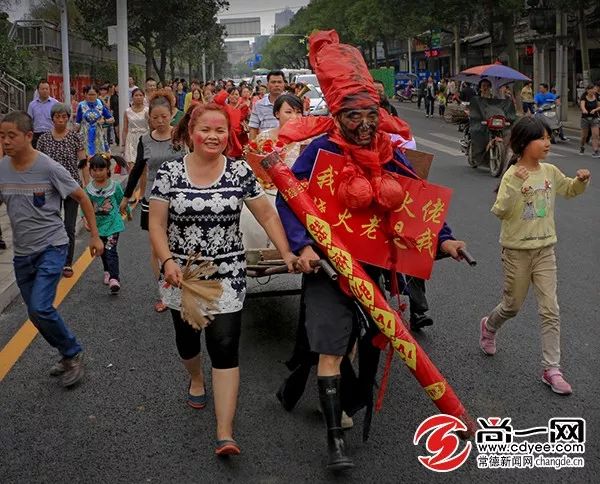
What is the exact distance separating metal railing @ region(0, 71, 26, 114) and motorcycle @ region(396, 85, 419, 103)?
3152 centimetres

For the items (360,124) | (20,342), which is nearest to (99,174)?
(20,342)

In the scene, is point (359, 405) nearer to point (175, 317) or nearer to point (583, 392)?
point (175, 317)

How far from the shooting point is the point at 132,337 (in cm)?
570

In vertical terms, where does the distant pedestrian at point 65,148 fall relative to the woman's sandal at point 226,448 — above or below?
above

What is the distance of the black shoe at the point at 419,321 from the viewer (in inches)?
222

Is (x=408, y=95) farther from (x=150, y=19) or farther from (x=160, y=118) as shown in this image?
(x=160, y=118)

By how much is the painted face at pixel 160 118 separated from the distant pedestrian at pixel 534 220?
2.78 metres

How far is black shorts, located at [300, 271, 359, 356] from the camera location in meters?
3.68

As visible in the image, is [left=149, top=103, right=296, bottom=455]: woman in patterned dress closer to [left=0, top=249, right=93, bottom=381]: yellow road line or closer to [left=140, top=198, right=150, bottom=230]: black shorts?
[left=140, top=198, right=150, bottom=230]: black shorts

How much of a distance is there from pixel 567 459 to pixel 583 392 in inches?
33.8

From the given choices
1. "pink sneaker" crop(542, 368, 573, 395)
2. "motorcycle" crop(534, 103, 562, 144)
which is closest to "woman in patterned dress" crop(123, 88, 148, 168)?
"pink sneaker" crop(542, 368, 573, 395)

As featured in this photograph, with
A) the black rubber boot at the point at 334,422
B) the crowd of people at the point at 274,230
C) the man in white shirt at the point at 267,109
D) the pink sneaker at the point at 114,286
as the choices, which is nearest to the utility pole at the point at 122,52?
the man in white shirt at the point at 267,109

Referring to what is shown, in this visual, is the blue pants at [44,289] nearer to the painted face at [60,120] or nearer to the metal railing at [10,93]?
the painted face at [60,120]

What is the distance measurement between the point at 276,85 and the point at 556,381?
508 centimetres
